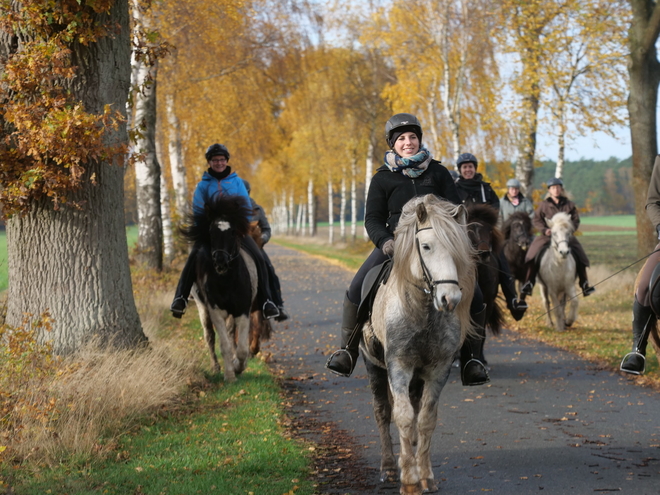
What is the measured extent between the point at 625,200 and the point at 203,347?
436ft

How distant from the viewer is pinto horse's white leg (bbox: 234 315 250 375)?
9367 mm

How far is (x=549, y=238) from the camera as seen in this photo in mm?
Answer: 14523

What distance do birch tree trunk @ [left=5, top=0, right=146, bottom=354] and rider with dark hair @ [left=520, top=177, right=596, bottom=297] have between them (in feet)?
27.1

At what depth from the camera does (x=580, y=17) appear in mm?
19297

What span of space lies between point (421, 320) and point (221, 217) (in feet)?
14.8

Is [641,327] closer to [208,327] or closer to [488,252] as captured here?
[488,252]

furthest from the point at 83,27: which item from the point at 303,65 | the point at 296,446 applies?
the point at 303,65

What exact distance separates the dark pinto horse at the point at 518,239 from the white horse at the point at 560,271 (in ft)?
1.47

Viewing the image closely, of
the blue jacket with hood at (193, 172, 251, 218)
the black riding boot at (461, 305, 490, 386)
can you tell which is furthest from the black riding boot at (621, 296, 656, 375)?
the blue jacket with hood at (193, 172, 251, 218)

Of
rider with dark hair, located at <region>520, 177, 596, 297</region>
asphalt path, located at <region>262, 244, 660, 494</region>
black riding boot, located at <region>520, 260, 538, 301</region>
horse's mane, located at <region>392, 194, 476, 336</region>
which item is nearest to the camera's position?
horse's mane, located at <region>392, 194, 476, 336</region>

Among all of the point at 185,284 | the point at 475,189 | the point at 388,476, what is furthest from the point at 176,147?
the point at 388,476

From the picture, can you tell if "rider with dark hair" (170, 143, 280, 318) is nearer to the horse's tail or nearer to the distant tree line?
the horse's tail

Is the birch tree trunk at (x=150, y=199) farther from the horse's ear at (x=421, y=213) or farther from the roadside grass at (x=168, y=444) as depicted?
the horse's ear at (x=421, y=213)

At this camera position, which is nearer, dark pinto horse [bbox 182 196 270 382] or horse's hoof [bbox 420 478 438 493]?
horse's hoof [bbox 420 478 438 493]
